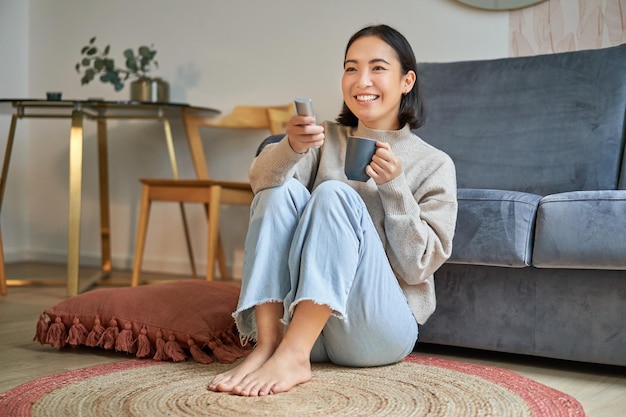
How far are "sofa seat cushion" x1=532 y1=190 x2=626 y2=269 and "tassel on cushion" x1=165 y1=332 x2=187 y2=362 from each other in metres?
0.85

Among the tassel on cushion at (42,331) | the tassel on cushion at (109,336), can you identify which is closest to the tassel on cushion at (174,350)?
the tassel on cushion at (109,336)

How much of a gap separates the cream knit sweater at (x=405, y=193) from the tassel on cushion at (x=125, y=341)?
533 millimetres

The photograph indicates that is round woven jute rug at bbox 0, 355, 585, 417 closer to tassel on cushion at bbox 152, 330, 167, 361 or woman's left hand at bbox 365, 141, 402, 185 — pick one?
tassel on cushion at bbox 152, 330, 167, 361

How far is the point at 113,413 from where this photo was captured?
148 cm

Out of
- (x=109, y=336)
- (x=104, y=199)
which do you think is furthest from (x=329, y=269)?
(x=104, y=199)

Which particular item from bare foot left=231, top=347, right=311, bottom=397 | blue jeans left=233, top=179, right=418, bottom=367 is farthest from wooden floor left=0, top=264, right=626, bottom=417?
bare foot left=231, top=347, right=311, bottom=397

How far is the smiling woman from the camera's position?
3.02 metres

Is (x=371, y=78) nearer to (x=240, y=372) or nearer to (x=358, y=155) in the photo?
(x=358, y=155)

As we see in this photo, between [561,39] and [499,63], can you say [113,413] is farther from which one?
[561,39]

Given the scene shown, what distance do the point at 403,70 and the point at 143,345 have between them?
0.90m

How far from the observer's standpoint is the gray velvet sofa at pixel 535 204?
1916 mm

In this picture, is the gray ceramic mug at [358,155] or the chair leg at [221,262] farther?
the chair leg at [221,262]

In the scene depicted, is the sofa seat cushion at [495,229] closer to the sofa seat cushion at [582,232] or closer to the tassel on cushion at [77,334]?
the sofa seat cushion at [582,232]

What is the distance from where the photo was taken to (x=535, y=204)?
1.99 metres
